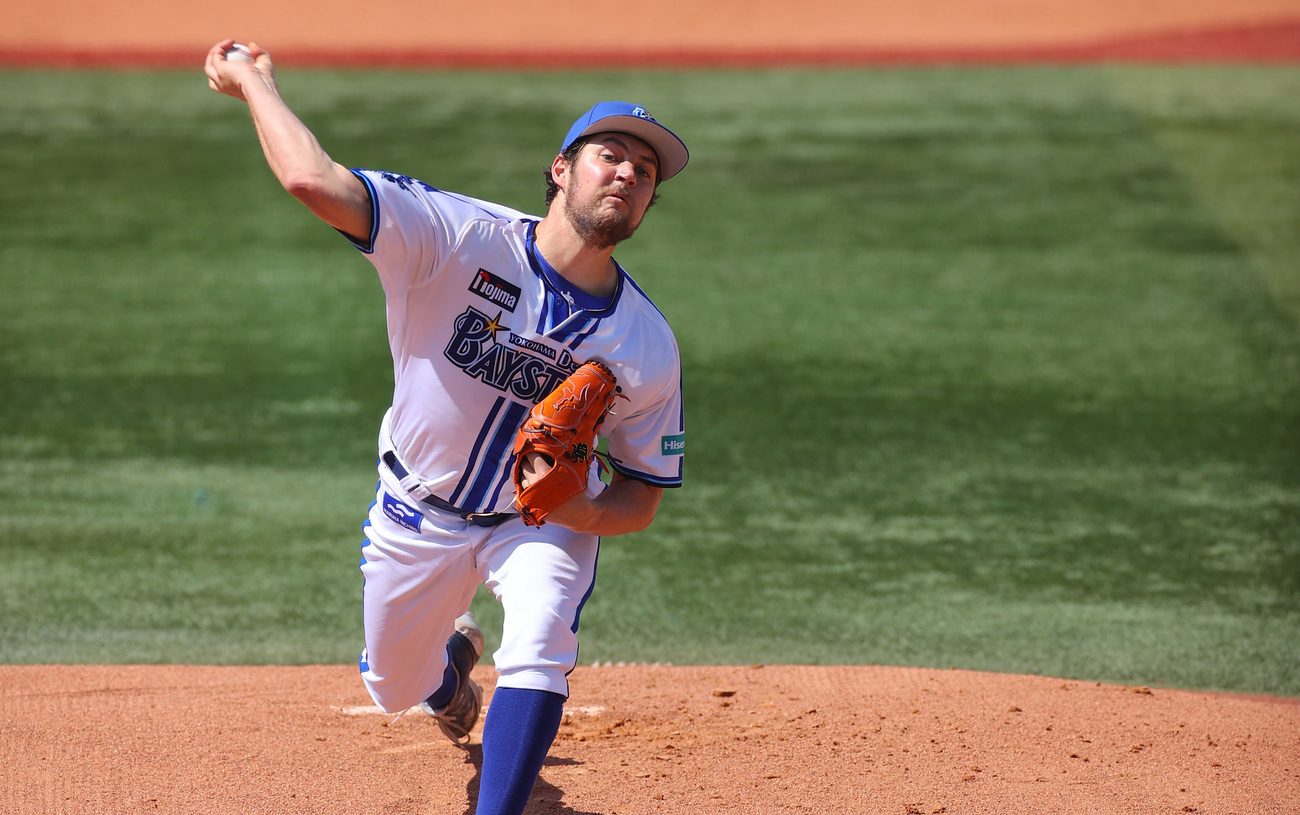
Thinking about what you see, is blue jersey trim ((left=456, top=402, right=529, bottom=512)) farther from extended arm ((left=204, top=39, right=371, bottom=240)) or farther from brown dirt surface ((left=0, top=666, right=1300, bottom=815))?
brown dirt surface ((left=0, top=666, right=1300, bottom=815))

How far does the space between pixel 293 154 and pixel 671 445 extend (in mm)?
1167

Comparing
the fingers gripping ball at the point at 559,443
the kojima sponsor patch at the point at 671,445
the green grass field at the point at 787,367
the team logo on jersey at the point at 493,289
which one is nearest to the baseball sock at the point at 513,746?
the fingers gripping ball at the point at 559,443

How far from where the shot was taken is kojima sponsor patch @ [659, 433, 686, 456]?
3639 mm

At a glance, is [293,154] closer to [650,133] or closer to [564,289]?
[564,289]

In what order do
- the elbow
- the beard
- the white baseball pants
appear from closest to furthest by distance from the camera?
the elbow → the white baseball pants → the beard

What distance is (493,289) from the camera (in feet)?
11.4

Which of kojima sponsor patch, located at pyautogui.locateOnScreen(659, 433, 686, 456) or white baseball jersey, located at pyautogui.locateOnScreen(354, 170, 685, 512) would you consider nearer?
white baseball jersey, located at pyautogui.locateOnScreen(354, 170, 685, 512)

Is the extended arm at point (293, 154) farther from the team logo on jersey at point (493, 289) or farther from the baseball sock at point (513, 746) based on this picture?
the baseball sock at point (513, 746)

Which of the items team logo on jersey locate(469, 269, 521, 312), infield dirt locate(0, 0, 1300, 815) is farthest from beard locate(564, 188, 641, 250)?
infield dirt locate(0, 0, 1300, 815)

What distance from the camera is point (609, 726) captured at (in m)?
4.41

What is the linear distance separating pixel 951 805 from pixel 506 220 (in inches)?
73.4

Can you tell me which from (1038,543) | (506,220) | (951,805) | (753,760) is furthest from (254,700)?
(1038,543)

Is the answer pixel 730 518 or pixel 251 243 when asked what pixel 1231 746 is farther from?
pixel 251 243

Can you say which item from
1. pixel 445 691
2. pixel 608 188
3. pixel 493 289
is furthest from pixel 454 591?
pixel 608 188
